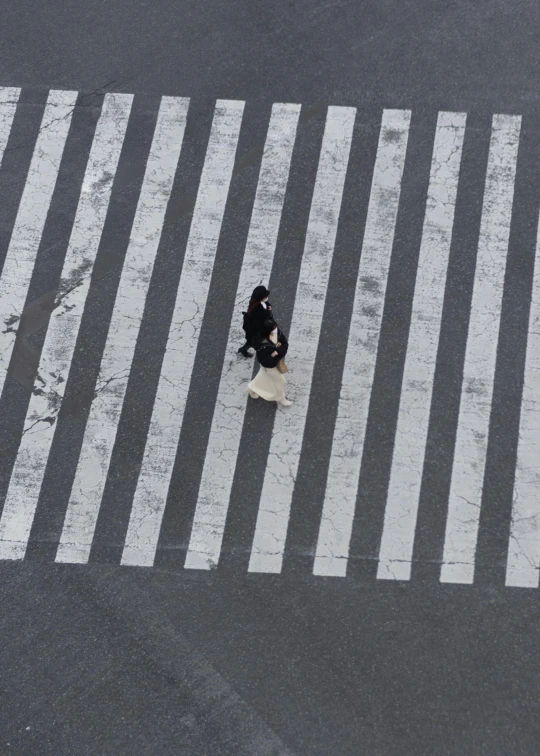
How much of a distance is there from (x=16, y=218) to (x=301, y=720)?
710cm

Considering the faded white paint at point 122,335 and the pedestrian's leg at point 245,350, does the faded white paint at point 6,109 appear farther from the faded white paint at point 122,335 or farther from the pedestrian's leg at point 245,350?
the pedestrian's leg at point 245,350

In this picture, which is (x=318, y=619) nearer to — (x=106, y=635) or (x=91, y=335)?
(x=106, y=635)

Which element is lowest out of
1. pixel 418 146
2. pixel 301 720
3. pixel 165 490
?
pixel 301 720

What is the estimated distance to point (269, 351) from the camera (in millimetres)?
9375

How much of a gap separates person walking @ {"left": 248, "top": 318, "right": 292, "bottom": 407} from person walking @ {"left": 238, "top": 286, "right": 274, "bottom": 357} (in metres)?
0.06

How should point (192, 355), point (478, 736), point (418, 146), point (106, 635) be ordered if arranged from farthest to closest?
point (418, 146) < point (192, 355) < point (106, 635) < point (478, 736)

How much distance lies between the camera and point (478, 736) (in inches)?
355

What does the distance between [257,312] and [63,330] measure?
9.51 ft

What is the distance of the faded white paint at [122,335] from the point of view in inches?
394

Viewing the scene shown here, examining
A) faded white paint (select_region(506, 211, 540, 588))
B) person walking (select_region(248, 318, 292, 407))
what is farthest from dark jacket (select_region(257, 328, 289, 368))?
faded white paint (select_region(506, 211, 540, 588))

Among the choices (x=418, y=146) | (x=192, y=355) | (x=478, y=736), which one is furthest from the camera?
(x=418, y=146)

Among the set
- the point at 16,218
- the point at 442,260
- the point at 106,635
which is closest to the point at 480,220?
the point at 442,260

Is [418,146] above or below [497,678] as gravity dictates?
above

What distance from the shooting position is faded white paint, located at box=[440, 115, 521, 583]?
9.70m
